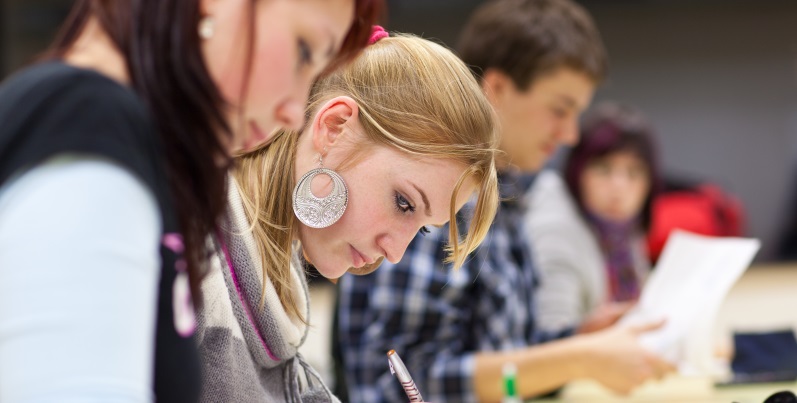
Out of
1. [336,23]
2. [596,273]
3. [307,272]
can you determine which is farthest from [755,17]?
[336,23]

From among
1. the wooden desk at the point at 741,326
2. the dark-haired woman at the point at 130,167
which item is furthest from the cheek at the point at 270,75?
the wooden desk at the point at 741,326

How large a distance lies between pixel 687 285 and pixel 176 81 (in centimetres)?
148

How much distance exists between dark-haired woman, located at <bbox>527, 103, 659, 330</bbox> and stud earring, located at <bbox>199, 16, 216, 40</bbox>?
6.42ft

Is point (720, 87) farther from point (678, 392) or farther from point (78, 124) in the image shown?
point (78, 124)

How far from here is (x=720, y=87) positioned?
13.1 ft

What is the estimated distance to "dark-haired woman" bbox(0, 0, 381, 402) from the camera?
1.59 feet

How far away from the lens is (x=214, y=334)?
0.91 metres

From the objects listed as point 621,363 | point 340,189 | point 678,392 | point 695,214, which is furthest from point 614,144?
point 340,189

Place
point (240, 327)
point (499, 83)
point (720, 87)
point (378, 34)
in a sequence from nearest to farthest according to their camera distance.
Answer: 1. point (240, 327)
2. point (378, 34)
3. point (499, 83)
4. point (720, 87)

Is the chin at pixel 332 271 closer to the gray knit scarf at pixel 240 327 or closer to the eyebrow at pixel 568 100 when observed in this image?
the gray knit scarf at pixel 240 327

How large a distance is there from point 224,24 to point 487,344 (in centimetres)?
125

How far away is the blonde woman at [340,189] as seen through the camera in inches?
36.9

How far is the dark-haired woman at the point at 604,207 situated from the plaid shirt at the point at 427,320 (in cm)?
75

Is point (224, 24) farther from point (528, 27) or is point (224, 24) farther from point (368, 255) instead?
point (528, 27)
